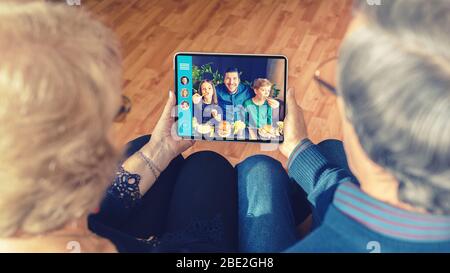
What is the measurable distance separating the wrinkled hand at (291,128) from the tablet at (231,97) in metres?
0.02

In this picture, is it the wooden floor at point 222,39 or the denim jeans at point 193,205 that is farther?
the wooden floor at point 222,39

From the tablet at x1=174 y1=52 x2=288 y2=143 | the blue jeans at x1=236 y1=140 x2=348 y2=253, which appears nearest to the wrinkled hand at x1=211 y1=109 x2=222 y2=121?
the tablet at x1=174 y1=52 x2=288 y2=143

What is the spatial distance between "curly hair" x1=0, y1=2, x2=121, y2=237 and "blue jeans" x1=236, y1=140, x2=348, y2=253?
420 mm

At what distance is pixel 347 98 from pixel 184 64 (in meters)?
0.66

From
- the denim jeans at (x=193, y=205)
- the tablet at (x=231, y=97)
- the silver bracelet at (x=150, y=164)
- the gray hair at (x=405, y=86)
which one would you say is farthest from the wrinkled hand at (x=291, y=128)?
the gray hair at (x=405, y=86)

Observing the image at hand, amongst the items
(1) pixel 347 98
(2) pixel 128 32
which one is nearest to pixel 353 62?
(1) pixel 347 98

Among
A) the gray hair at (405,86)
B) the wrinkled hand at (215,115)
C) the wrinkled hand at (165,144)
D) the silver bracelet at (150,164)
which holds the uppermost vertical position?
the gray hair at (405,86)

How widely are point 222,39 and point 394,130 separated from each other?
2032 mm

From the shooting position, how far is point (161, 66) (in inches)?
93.7

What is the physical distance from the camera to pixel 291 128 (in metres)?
1.25

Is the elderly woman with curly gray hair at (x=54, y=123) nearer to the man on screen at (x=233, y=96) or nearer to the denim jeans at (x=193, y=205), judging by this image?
the denim jeans at (x=193, y=205)

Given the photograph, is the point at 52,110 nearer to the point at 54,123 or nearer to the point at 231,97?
the point at 54,123

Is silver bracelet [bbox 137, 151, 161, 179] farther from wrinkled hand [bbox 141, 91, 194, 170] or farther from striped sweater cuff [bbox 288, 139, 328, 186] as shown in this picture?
striped sweater cuff [bbox 288, 139, 328, 186]

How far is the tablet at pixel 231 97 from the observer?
1.25 m
